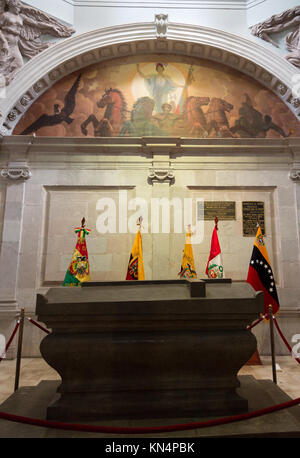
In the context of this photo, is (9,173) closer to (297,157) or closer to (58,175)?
(58,175)

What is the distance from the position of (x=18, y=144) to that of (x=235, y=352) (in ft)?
21.9

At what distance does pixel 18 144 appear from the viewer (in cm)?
714

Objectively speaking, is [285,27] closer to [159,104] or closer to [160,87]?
[160,87]

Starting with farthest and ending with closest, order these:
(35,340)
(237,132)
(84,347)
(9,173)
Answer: (237,132)
(9,173)
(35,340)
(84,347)

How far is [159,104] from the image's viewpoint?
786cm

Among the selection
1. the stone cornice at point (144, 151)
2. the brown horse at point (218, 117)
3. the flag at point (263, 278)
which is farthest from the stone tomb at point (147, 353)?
the brown horse at point (218, 117)

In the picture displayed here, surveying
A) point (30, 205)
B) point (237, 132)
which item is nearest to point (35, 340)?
point (30, 205)

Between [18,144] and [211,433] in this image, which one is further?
[18,144]

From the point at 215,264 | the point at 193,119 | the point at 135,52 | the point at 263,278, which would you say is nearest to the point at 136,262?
the point at 215,264

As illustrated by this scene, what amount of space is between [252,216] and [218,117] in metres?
2.73

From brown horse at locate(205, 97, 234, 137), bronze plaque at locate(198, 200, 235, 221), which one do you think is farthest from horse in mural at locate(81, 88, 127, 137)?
bronze plaque at locate(198, 200, 235, 221)

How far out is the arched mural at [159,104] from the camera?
7.64m

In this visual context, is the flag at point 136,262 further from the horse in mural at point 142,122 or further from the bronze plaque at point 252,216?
the horse in mural at point 142,122

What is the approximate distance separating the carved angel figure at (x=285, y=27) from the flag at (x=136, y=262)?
5.97m
